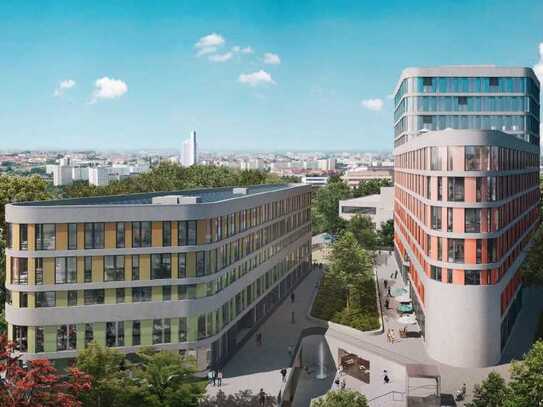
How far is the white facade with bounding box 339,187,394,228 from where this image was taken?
111188mm

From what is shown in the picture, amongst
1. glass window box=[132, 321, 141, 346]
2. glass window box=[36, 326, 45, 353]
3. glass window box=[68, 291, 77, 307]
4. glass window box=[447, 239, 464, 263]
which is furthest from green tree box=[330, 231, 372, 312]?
glass window box=[36, 326, 45, 353]

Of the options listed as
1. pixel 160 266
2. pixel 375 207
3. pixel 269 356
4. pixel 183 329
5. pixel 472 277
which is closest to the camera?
pixel 160 266

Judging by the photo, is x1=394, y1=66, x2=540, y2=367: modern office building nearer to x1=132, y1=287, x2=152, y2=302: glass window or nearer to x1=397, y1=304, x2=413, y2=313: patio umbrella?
x1=397, y1=304, x2=413, y2=313: patio umbrella

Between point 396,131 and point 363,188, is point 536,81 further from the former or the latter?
point 363,188

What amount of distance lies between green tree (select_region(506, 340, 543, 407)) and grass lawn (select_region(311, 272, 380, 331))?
895 inches

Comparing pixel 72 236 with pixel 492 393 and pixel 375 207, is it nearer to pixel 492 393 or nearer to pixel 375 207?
pixel 492 393

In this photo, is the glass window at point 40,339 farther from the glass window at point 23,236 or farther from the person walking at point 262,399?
the person walking at point 262,399

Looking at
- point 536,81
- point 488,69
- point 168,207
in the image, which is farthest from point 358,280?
point 536,81

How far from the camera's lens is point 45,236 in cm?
4041

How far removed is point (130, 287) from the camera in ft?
139

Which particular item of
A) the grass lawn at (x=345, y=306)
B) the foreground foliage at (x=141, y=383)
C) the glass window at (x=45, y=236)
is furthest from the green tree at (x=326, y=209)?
the foreground foliage at (x=141, y=383)

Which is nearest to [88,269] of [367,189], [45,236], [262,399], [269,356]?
[45,236]

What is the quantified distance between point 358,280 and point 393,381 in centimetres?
1933

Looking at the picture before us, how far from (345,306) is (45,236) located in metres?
33.7
